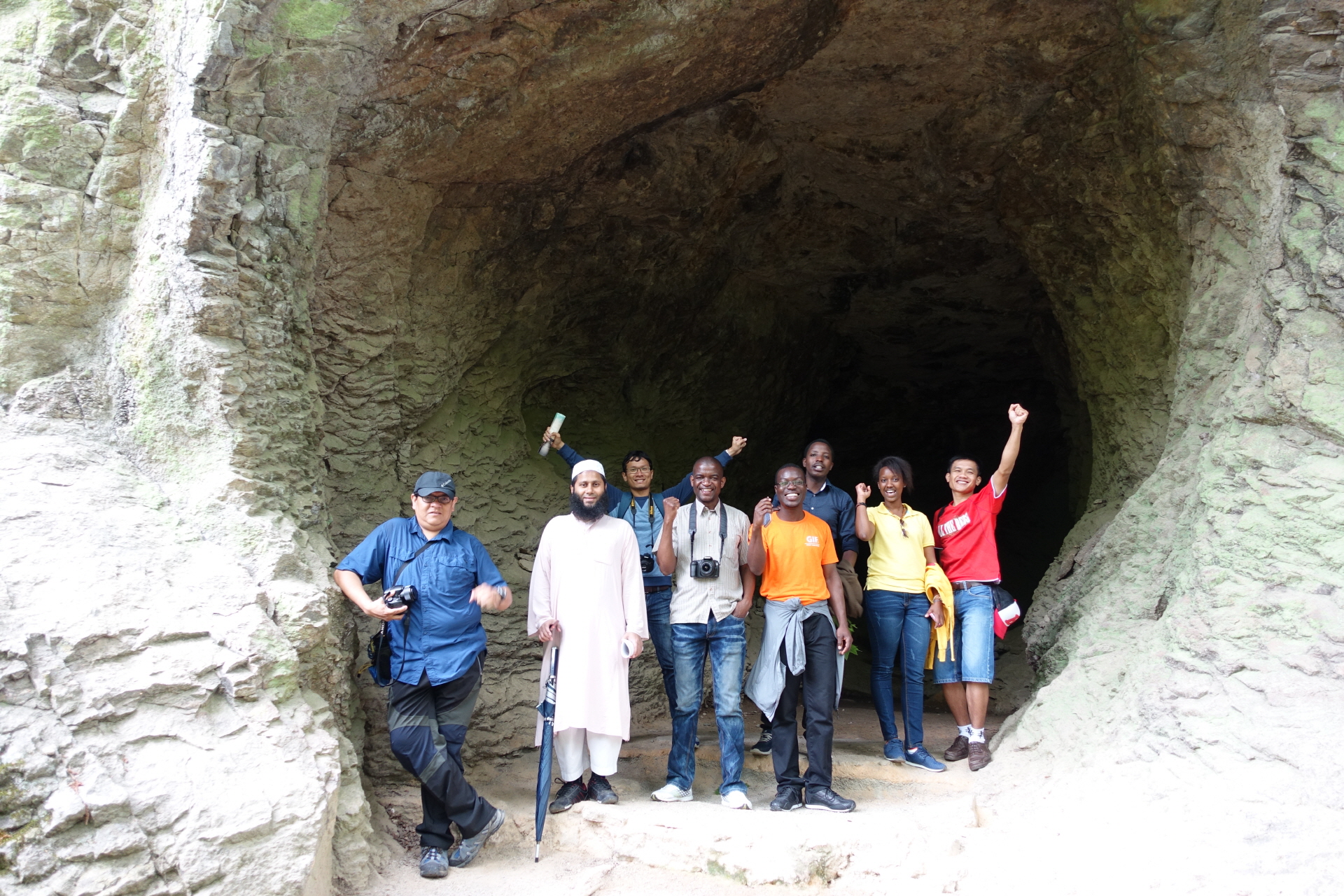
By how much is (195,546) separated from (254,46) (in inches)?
78.5

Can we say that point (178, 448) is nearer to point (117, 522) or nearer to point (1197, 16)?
point (117, 522)

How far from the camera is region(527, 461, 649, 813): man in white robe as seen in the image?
13.3 feet

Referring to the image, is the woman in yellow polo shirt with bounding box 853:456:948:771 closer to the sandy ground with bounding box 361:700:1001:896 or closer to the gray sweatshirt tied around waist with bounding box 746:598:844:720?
the sandy ground with bounding box 361:700:1001:896

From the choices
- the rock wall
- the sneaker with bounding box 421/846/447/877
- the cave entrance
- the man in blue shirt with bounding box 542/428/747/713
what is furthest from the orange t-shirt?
the cave entrance

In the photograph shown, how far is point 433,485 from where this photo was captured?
12.8ft

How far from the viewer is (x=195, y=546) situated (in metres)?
3.57

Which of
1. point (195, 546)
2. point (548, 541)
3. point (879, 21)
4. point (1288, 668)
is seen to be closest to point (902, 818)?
point (1288, 668)

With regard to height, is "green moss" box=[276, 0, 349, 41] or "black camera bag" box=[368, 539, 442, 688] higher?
"green moss" box=[276, 0, 349, 41]

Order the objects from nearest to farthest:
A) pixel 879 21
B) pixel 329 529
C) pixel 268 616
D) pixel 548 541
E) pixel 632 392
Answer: pixel 268 616
pixel 548 541
pixel 329 529
pixel 879 21
pixel 632 392

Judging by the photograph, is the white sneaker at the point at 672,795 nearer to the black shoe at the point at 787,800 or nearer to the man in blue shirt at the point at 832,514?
the black shoe at the point at 787,800

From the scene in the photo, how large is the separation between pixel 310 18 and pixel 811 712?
3.49m

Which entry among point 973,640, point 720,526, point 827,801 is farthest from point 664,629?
point 973,640

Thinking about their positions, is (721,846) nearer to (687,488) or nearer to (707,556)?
(707,556)

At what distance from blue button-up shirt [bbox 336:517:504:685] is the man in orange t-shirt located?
1170mm
